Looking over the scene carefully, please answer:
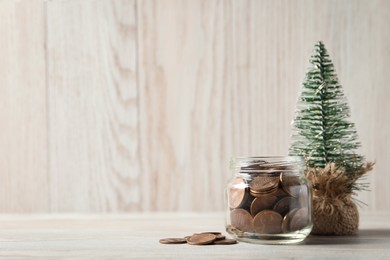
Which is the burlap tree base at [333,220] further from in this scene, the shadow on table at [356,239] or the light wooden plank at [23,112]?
the light wooden plank at [23,112]

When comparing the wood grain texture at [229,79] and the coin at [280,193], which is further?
the wood grain texture at [229,79]

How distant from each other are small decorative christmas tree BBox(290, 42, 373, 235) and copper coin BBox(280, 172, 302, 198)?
0.09m

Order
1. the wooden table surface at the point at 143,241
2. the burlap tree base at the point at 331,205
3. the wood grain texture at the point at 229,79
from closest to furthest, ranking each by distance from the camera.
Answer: the wooden table surface at the point at 143,241 < the burlap tree base at the point at 331,205 < the wood grain texture at the point at 229,79

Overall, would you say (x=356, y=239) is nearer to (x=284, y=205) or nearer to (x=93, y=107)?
(x=284, y=205)

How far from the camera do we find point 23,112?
1.34 metres

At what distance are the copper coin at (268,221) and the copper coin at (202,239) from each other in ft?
0.22

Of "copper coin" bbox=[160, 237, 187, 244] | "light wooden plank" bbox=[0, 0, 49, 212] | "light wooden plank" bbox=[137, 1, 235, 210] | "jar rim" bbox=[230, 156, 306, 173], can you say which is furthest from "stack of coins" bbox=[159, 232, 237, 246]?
"light wooden plank" bbox=[0, 0, 49, 212]

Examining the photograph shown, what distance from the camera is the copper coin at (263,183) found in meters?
0.88

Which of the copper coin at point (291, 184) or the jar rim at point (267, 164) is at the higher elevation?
the jar rim at point (267, 164)

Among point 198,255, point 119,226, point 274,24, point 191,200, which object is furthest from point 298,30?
point 198,255

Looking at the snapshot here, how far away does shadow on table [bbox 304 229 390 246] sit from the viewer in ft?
2.96

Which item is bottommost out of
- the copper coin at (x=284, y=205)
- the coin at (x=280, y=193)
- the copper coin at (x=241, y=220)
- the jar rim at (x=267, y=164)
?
the copper coin at (x=241, y=220)

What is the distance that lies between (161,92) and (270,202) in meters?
0.52


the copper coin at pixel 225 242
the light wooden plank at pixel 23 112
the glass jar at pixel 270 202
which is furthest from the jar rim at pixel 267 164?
the light wooden plank at pixel 23 112
